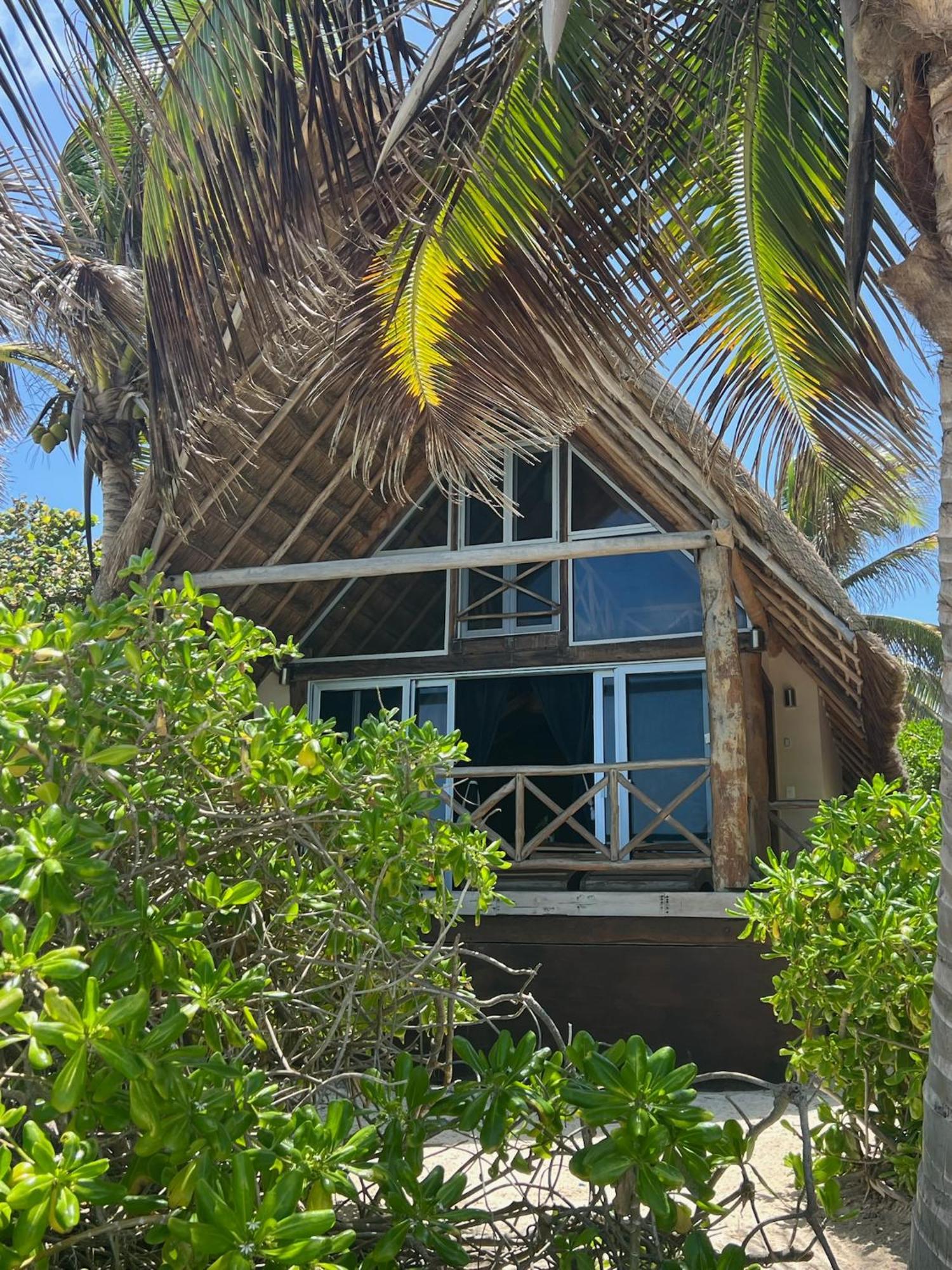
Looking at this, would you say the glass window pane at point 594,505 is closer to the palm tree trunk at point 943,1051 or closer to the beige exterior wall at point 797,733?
the beige exterior wall at point 797,733

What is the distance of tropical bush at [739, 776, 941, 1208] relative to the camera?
298 centimetres

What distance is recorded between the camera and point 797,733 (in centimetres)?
991

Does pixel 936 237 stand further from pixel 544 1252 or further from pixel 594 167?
pixel 544 1252

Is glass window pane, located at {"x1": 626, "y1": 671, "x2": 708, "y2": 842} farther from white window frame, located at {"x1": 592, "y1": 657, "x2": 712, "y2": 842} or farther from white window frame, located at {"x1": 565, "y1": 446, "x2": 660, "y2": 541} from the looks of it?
white window frame, located at {"x1": 565, "y1": 446, "x2": 660, "y2": 541}

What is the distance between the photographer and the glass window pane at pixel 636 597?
8820 millimetres

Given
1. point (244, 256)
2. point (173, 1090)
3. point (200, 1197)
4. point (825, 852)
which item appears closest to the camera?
point (200, 1197)

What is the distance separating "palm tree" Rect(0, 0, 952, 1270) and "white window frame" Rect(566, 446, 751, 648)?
4385 millimetres

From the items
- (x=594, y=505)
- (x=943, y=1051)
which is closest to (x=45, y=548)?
(x=594, y=505)

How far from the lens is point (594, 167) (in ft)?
10.7

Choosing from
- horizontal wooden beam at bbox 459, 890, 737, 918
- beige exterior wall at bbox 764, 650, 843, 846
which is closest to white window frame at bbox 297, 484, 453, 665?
horizontal wooden beam at bbox 459, 890, 737, 918

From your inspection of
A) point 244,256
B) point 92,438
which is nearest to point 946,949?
point 244,256

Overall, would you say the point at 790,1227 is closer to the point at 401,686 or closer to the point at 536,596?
the point at 536,596

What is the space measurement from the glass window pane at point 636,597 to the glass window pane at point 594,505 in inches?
12.0

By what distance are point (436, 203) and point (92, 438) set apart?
5503mm
